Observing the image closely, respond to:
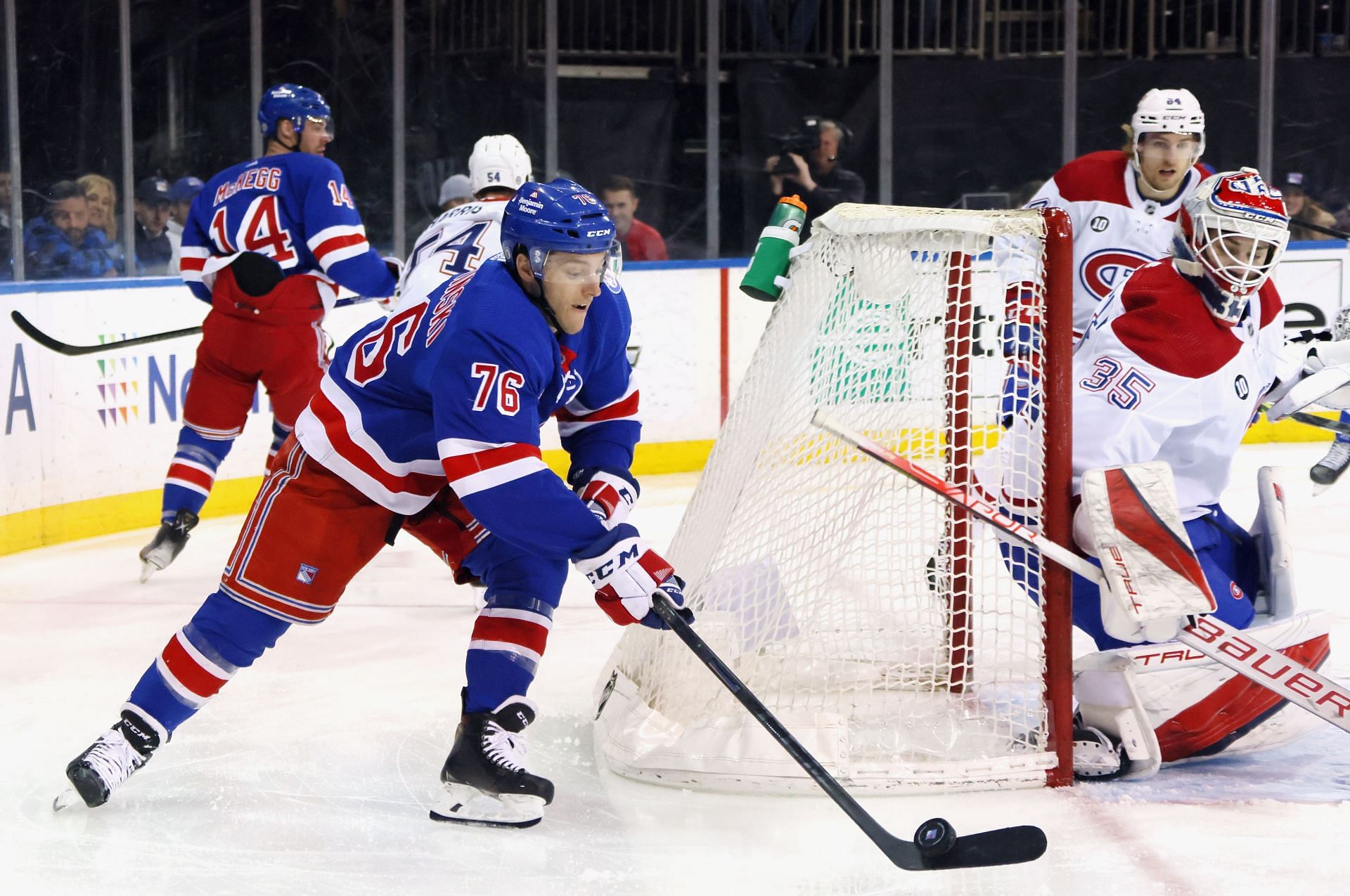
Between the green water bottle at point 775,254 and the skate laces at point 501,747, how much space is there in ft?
3.13

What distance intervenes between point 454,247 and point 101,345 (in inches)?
71.9

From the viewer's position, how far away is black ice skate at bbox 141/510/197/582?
13.7 feet

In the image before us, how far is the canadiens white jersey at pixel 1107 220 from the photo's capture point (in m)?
3.88

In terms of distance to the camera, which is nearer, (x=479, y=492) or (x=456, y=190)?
(x=479, y=492)

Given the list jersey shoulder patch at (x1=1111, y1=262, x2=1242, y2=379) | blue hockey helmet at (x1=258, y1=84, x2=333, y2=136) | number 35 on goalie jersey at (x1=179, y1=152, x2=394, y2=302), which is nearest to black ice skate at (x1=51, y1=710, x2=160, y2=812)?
jersey shoulder patch at (x1=1111, y1=262, x2=1242, y2=379)

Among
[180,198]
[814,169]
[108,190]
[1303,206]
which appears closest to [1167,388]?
[108,190]

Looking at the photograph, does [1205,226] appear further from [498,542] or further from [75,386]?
[75,386]

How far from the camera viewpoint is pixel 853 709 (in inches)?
104

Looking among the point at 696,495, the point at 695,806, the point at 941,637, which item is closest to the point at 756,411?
the point at 696,495

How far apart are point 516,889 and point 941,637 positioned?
3.14ft

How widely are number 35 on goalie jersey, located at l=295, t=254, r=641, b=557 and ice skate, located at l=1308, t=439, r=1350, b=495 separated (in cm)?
172

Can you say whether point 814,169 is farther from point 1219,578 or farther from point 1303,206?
point 1219,578

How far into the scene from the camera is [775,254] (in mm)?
2949

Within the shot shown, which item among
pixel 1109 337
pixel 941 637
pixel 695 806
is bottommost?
pixel 695 806
